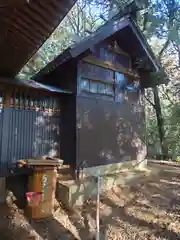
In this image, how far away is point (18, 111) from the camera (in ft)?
18.8

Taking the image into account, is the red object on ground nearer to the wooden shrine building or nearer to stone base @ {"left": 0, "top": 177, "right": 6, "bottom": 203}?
stone base @ {"left": 0, "top": 177, "right": 6, "bottom": 203}

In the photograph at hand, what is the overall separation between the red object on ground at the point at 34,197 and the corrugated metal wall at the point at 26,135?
132 centimetres

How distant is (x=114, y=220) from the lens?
4676 mm

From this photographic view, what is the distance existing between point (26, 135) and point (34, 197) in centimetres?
191

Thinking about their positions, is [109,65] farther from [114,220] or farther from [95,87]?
[114,220]

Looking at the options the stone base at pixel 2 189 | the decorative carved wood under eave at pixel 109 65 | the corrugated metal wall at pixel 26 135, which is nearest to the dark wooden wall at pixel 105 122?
the decorative carved wood under eave at pixel 109 65

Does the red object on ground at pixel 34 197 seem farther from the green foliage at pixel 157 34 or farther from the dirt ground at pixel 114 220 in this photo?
the green foliage at pixel 157 34

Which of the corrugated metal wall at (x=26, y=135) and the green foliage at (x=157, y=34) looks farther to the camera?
the green foliage at (x=157, y=34)

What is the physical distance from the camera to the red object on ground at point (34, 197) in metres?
4.53

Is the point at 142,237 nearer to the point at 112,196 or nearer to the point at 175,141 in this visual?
the point at 112,196

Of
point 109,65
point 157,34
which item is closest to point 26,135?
point 109,65

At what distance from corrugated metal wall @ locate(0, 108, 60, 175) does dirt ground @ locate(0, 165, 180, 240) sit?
4.29 feet

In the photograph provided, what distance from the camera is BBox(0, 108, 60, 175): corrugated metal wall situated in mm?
5445

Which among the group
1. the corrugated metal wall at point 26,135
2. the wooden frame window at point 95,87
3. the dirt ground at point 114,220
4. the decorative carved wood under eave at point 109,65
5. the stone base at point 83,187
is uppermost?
the decorative carved wood under eave at point 109,65
